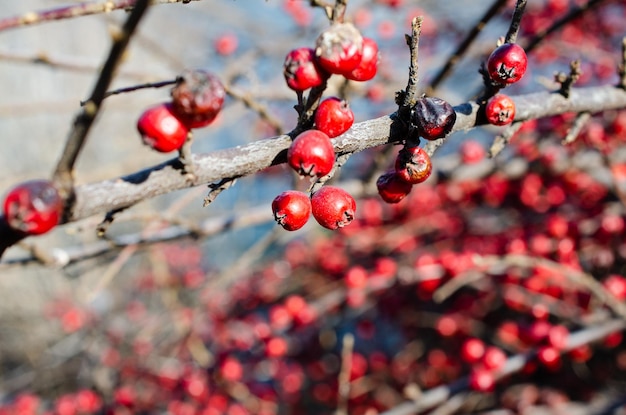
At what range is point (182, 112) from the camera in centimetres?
91

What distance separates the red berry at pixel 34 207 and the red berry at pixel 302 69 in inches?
18.5

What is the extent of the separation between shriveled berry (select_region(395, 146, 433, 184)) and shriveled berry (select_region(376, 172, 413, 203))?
0.04 meters

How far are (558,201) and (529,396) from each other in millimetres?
1269

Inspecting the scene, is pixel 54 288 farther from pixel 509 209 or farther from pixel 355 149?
pixel 355 149

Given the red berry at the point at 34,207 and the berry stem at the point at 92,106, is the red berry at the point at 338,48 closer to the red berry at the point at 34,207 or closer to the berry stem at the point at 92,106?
the berry stem at the point at 92,106

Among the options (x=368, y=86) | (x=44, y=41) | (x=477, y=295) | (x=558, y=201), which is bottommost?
(x=477, y=295)

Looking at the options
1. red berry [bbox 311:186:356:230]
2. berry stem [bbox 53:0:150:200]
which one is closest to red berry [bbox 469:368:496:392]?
red berry [bbox 311:186:356:230]

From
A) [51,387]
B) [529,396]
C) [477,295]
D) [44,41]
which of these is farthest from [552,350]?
[44,41]

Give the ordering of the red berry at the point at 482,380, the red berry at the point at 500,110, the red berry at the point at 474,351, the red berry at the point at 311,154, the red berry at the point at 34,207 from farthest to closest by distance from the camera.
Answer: the red berry at the point at 474,351 → the red berry at the point at 482,380 → the red berry at the point at 500,110 → the red berry at the point at 311,154 → the red berry at the point at 34,207

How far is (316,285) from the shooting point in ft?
13.3

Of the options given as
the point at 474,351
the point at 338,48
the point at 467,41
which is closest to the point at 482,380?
the point at 474,351

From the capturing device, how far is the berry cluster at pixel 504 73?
1.11 metres

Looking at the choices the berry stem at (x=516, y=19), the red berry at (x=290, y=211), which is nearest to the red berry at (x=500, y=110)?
the berry stem at (x=516, y=19)

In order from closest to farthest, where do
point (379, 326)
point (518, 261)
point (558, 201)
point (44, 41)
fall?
point (518, 261) → point (558, 201) → point (379, 326) → point (44, 41)
